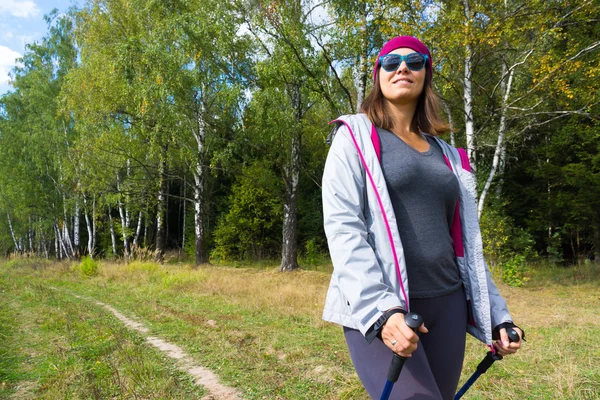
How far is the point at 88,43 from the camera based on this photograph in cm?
1664

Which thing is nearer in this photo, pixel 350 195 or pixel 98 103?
pixel 350 195

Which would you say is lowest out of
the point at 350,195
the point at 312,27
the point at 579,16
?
the point at 350,195

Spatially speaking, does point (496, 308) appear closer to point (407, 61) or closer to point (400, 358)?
point (400, 358)

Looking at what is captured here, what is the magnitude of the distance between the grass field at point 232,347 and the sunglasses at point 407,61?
259 cm

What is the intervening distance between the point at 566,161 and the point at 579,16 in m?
6.23

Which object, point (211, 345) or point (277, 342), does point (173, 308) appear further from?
point (277, 342)

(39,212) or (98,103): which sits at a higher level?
(98,103)

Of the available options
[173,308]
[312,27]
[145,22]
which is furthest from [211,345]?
[145,22]

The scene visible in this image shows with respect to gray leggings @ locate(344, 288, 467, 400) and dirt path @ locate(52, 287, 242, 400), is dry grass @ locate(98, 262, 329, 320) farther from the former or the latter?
gray leggings @ locate(344, 288, 467, 400)

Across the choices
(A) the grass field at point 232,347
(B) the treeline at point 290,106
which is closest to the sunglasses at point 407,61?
(A) the grass field at point 232,347

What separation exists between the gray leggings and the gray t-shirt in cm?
6

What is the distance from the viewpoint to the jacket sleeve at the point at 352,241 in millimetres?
1206

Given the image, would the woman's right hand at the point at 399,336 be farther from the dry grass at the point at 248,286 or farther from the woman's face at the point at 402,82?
the dry grass at the point at 248,286

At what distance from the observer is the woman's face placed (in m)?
1.59
